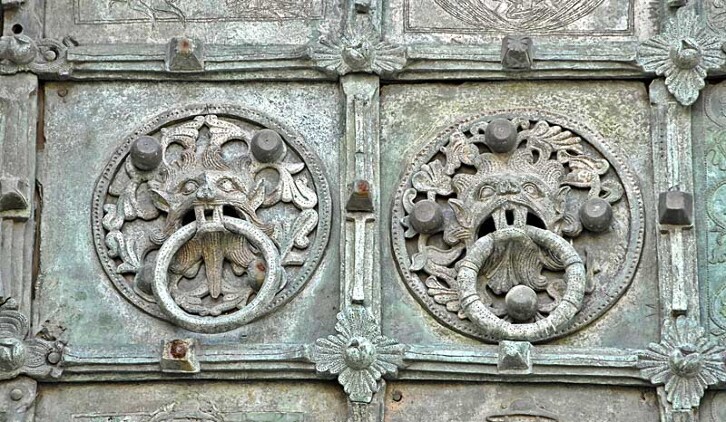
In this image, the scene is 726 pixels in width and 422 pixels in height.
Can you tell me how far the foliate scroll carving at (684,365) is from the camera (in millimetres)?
12914

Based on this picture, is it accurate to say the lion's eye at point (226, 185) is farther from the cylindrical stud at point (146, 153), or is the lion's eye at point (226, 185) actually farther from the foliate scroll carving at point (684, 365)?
the foliate scroll carving at point (684, 365)

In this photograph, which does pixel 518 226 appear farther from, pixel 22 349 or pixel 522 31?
pixel 22 349

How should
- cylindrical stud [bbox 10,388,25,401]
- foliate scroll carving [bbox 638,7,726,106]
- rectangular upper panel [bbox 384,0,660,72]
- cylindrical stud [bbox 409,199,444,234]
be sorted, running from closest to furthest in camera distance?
1. cylindrical stud [bbox 10,388,25,401]
2. cylindrical stud [bbox 409,199,444,234]
3. foliate scroll carving [bbox 638,7,726,106]
4. rectangular upper panel [bbox 384,0,660,72]

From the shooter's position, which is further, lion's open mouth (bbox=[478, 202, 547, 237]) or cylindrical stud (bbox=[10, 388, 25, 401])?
lion's open mouth (bbox=[478, 202, 547, 237])

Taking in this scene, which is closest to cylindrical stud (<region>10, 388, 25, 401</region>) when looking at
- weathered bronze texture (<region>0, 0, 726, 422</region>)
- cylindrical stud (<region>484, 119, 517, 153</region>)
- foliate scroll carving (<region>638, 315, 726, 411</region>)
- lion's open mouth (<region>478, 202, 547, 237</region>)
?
weathered bronze texture (<region>0, 0, 726, 422</region>)

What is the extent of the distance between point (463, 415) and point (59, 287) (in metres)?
2.39

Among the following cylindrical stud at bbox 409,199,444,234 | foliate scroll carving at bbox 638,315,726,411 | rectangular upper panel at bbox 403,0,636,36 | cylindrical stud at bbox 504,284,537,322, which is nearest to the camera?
foliate scroll carving at bbox 638,315,726,411

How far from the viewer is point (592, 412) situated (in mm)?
13062

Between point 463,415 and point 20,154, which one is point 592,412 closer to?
point 463,415

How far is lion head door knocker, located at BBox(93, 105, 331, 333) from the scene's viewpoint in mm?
13336

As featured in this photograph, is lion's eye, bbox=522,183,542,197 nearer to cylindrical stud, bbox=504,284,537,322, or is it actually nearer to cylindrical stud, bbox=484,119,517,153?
cylindrical stud, bbox=484,119,517,153

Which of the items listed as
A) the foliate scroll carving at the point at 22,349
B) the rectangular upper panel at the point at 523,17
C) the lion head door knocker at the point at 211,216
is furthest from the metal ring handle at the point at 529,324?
the foliate scroll carving at the point at 22,349

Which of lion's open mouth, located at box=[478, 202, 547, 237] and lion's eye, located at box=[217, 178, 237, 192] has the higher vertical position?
lion's eye, located at box=[217, 178, 237, 192]

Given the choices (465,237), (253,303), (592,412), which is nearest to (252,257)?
(253,303)
